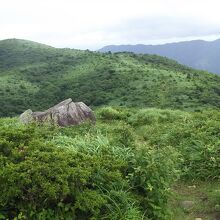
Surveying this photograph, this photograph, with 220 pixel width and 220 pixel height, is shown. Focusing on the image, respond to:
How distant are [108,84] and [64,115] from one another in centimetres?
10172

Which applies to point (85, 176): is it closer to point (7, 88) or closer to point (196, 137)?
point (196, 137)

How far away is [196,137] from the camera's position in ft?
43.9

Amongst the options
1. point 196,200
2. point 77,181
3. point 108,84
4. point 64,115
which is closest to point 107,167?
point 77,181

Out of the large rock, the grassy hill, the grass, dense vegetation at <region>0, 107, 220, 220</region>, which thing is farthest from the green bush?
the grassy hill

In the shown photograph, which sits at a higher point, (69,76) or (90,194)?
(90,194)

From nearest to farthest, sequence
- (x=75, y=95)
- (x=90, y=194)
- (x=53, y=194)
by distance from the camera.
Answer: (x=53, y=194) → (x=90, y=194) → (x=75, y=95)

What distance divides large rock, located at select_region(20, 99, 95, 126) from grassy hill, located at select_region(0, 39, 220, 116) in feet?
186

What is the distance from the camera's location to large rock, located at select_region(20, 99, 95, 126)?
683 inches

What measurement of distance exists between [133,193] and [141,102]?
85894 millimetres

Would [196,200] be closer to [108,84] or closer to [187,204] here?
[187,204]

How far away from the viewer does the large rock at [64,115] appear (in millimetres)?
17358

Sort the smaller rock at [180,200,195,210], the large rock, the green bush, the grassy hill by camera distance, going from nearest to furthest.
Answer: the green bush < the smaller rock at [180,200,195,210] < the large rock < the grassy hill

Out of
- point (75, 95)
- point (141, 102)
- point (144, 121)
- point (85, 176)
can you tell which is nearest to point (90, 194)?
point (85, 176)

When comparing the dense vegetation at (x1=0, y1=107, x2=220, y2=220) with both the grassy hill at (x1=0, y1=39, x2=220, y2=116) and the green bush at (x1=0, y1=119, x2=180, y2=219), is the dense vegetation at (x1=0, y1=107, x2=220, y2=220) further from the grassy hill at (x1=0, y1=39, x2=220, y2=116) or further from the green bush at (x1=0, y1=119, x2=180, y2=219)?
the grassy hill at (x1=0, y1=39, x2=220, y2=116)
